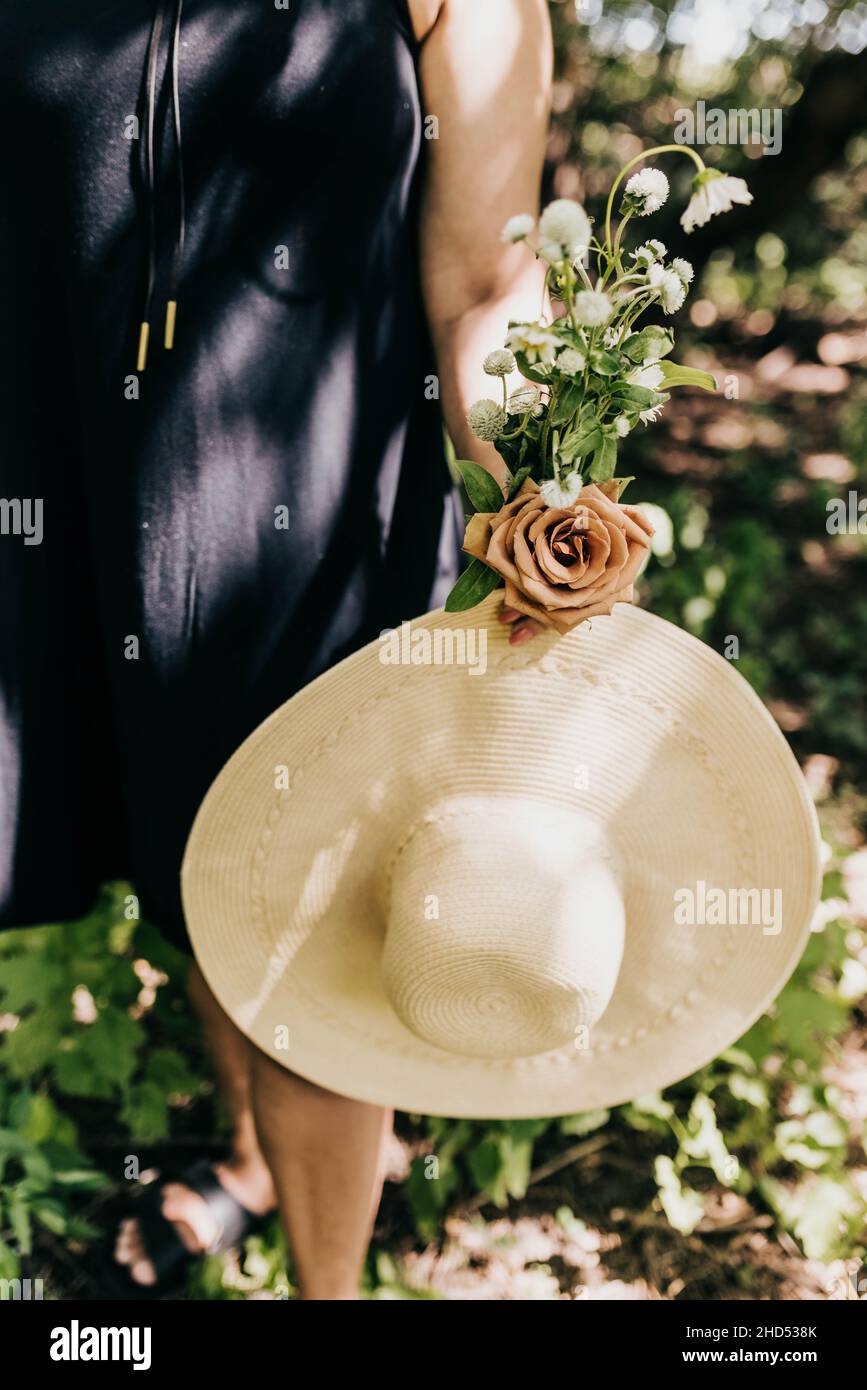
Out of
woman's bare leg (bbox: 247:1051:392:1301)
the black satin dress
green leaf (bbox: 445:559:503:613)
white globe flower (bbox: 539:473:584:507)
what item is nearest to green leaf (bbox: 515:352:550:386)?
white globe flower (bbox: 539:473:584:507)

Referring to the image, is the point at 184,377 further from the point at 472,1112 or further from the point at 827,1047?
the point at 827,1047

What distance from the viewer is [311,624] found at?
1536mm

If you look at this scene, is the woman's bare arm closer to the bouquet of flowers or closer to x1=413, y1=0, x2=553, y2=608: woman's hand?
x1=413, y1=0, x2=553, y2=608: woman's hand

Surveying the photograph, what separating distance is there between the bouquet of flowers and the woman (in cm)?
13

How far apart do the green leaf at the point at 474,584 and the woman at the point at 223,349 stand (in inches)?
2.9

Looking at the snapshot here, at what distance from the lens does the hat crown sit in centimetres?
128

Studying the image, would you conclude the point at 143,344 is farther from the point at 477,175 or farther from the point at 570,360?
the point at 570,360

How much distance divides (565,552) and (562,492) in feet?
0.20

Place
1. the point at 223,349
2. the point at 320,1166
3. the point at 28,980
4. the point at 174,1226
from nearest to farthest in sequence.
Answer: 1. the point at 223,349
2. the point at 320,1166
3. the point at 174,1226
4. the point at 28,980

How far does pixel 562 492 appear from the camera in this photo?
3.72 feet

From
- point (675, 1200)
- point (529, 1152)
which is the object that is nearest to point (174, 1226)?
point (529, 1152)

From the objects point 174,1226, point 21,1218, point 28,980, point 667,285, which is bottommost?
point 174,1226

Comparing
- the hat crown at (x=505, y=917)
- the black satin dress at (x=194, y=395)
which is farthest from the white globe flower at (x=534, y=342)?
the hat crown at (x=505, y=917)

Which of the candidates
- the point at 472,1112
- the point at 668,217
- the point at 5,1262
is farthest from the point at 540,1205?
the point at 668,217
